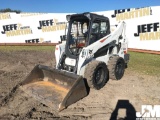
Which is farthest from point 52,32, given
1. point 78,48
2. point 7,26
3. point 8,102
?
point 8,102

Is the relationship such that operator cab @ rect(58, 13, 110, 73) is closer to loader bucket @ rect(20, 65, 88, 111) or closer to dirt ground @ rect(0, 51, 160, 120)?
loader bucket @ rect(20, 65, 88, 111)

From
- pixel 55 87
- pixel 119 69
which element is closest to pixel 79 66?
pixel 55 87

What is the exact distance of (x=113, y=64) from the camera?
7387mm

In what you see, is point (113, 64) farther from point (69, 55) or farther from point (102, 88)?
point (69, 55)

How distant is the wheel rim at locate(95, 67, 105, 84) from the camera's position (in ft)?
22.0

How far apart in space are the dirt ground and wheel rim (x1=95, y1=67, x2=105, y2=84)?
0.31 metres

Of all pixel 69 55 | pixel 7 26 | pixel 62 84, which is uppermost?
pixel 7 26

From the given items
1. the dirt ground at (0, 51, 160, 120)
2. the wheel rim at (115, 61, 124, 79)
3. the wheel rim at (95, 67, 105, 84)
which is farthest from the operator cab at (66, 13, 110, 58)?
the dirt ground at (0, 51, 160, 120)

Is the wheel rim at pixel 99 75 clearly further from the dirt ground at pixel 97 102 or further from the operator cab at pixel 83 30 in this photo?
the operator cab at pixel 83 30

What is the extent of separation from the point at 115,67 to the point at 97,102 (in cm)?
201

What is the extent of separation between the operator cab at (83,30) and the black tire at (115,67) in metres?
0.98

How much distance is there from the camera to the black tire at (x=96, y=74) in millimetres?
6363

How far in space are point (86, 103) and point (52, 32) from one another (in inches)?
559

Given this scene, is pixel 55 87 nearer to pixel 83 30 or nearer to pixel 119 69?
pixel 83 30
